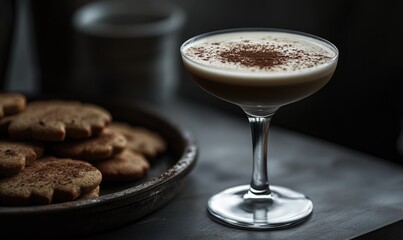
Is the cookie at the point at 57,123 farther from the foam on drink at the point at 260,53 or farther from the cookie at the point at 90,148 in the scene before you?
the foam on drink at the point at 260,53

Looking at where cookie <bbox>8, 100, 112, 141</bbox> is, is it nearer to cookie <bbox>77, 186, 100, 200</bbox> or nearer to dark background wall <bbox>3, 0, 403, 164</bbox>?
cookie <bbox>77, 186, 100, 200</bbox>

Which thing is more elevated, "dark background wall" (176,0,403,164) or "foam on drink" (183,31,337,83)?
"foam on drink" (183,31,337,83)

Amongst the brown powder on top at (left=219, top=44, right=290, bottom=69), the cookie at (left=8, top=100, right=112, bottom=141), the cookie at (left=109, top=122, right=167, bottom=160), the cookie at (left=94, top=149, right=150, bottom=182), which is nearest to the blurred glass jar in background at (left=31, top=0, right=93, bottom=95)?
the cookie at (left=109, top=122, right=167, bottom=160)

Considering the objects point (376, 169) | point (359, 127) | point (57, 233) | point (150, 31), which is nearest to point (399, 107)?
point (359, 127)

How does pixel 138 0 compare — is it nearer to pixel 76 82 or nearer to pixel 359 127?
pixel 76 82

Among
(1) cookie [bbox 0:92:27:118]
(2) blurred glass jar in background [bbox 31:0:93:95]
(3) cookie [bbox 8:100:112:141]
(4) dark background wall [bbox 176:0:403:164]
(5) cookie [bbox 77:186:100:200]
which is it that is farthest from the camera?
(2) blurred glass jar in background [bbox 31:0:93:95]
